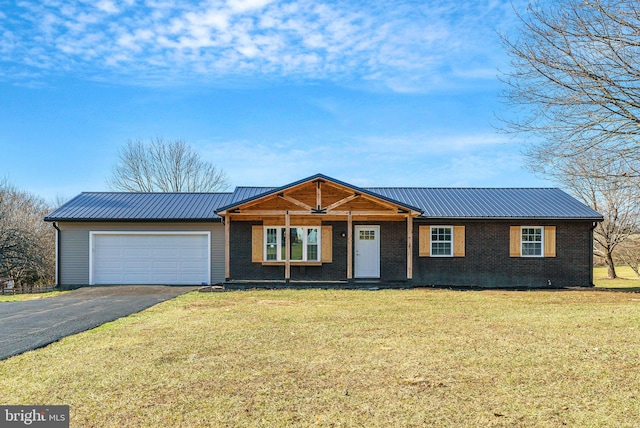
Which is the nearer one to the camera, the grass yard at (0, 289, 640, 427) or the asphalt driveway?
the grass yard at (0, 289, 640, 427)

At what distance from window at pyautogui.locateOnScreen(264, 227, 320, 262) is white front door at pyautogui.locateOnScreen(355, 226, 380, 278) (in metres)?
1.51

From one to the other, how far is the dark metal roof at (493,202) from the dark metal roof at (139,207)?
7.59m

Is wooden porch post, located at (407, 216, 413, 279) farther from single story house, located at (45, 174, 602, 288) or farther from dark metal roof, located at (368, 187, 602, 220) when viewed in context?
dark metal roof, located at (368, 187, 602, 220)

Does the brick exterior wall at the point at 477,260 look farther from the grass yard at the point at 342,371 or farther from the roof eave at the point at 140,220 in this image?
the grass yard at the point at 342,371

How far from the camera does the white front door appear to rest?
738 inches

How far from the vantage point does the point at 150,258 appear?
63.0ft

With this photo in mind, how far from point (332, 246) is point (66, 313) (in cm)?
974

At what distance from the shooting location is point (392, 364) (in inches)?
250

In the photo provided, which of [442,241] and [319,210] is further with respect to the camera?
[442,241]

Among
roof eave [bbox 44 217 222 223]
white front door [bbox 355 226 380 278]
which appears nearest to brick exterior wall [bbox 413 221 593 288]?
white front door [bbox 355 226 380 278]

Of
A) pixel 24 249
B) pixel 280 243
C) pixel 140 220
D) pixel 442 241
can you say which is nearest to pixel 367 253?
pixel 442 241

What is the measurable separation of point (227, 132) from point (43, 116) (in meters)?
8.11

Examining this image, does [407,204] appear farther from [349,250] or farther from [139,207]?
[139,207]

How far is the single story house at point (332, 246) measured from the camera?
60.8 feet
